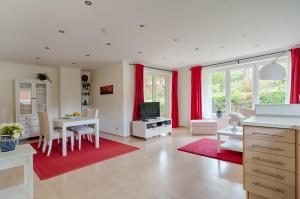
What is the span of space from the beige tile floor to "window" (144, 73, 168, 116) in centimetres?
318

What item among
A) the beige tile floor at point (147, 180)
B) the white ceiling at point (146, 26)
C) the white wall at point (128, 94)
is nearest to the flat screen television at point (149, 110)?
the white wall at point (128, 94)

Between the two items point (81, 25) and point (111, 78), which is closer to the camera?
point (81, 25)

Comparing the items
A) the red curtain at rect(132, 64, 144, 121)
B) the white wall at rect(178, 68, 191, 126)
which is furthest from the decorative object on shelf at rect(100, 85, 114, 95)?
the white wall at rect(178, 68, 191, 126)

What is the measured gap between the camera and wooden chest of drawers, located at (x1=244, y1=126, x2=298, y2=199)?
4.84 ft

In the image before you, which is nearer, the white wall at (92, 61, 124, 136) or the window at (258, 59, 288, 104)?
the window at (258, 59, 288, 104)

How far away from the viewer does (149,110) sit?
519 cm

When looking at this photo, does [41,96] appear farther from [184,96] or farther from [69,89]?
[184,96]

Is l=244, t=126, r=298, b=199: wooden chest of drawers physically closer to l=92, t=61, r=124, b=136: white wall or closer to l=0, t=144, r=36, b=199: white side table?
l=0, t=144, r=36, b=199: white side table

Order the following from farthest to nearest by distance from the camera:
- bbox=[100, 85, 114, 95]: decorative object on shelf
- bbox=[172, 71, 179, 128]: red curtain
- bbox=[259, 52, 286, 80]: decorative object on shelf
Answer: bbox=[172, 71, 179, 128]: red curtain → bbox=[100, 85, 114, 95]: decorative object on shelf → bbox=[259, 52, 286, 80]: decorative object on shelf

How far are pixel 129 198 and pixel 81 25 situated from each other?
2.62m

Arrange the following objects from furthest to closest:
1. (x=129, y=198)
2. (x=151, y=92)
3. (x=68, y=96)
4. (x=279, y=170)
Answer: (x=151, y=92) → (x=68, y=96) → (x=129, y=198) → (x=279, y=170)

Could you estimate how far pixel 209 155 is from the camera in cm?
336

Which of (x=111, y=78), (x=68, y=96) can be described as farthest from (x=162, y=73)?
(x=68, y=96)

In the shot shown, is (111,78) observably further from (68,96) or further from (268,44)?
(268,44)
